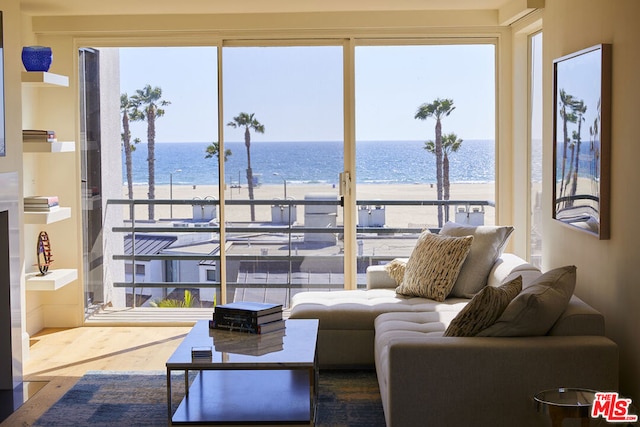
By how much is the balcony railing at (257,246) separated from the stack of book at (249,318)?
218cm

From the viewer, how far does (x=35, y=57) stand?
19.7ft

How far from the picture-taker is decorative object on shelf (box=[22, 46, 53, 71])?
600 cm

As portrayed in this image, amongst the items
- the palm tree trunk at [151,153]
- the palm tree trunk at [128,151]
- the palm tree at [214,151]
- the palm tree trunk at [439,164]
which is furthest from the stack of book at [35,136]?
the palm tree trunk at [439,164]

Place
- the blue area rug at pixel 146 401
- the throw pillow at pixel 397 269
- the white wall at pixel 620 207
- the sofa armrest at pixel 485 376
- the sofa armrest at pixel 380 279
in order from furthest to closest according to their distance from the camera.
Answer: the sofa armrest at pixel 380 279 < the throw pillow at pixel 397 269 < the blue area rug at pixel 146 401 < the white wall at pixel 620 207 < the sofa armrest at pixel 485 376

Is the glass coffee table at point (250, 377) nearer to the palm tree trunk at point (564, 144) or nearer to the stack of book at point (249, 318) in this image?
the stack of book at point (249, 318)

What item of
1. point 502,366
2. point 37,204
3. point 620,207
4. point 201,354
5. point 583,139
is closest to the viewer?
point 502,366

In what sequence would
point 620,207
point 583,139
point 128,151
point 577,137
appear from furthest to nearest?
point 128,151 < point 577,137 < point 583,139 < point 620,207

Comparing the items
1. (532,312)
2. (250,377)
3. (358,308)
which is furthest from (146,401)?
(532,312)

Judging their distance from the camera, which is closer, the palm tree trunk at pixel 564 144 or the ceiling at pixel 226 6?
the palm tree trunk at pixel 564 144

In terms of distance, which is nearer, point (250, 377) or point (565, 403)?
point (565, 403)

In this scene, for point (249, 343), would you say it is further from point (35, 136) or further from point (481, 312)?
point (35, 136)

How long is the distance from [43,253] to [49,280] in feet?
0.99

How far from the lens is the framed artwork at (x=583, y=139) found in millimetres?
4250

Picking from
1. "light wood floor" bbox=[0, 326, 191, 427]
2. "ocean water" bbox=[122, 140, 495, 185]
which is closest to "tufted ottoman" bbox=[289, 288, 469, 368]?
"light wood floor" bbox=[0, 326, 191, 427]
